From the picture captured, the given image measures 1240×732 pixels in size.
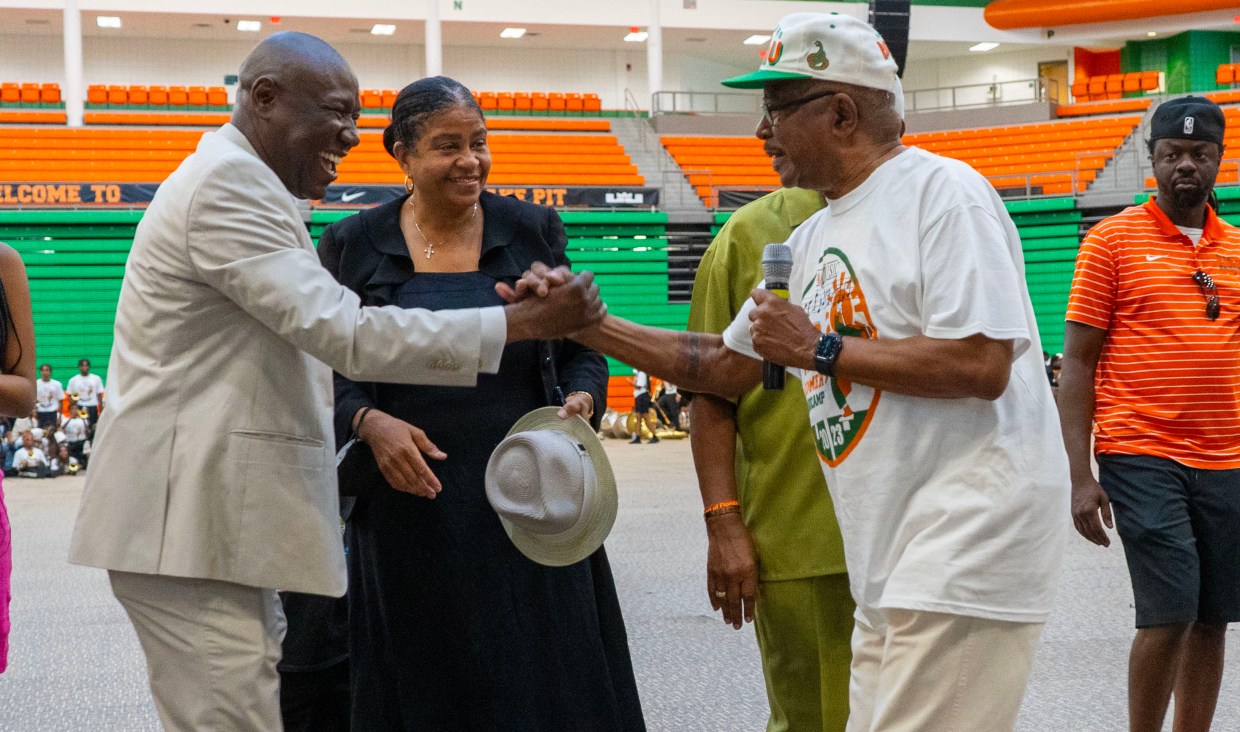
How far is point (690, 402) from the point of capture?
2.61m

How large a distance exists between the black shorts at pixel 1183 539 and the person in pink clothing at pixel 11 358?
7.66ft

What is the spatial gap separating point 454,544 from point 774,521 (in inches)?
25.7

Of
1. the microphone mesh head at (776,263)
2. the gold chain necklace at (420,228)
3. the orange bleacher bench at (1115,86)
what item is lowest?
the microphone mesh head at (776,263)

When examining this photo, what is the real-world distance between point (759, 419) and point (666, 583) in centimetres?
355

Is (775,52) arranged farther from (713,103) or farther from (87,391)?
(713,103)

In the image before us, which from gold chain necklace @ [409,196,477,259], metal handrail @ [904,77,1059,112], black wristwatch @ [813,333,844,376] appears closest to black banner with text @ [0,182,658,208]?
metal handrail @ [904,77,1059,112]

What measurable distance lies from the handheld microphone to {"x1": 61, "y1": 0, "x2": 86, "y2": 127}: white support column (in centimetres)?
2228

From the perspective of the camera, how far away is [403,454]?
2.48m

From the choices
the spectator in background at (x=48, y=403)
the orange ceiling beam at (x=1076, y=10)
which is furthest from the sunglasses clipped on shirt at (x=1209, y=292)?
the orange ceiling beam at (x=1076, y=10)

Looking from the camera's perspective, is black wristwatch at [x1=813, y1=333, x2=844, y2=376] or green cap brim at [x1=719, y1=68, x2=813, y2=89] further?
green cap brim at [x1=719, y1=68, x2=813, y2=89]

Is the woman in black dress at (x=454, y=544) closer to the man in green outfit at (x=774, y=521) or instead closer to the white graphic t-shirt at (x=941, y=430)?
the man in green outfit at (x=774, y=521)

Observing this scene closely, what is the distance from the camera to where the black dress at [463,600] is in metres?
2.66

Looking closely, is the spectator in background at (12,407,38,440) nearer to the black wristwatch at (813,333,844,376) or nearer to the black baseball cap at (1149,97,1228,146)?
the black baseball cap at (1149,97,1228,146)

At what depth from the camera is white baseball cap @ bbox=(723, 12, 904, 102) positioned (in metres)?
1.93
